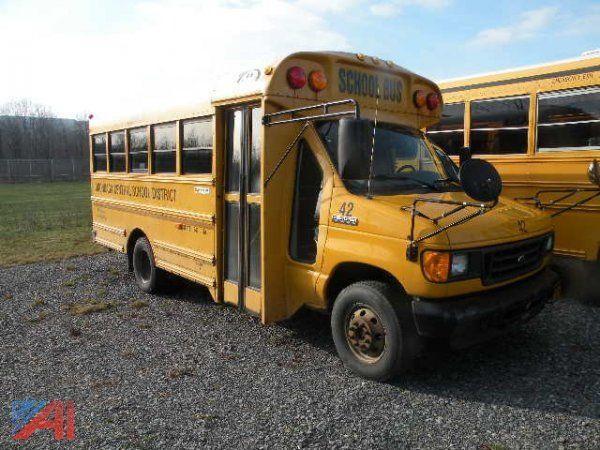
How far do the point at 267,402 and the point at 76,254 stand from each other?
25.2 ft

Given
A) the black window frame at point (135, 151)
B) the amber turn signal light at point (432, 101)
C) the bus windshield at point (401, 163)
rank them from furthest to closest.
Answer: the black window frame at point (135, 151) < the amber turn signal light at point (432, 101) < the bus windshield at point (401, 163)

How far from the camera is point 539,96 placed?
6.36 meters

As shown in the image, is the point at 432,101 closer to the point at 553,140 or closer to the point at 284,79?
the point at 553,140

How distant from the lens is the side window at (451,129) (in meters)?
7.25

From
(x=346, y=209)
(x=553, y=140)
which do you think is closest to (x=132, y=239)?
(x=346, y=209)

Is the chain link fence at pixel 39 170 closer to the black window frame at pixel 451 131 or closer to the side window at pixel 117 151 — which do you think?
the side window at pixel 117 151

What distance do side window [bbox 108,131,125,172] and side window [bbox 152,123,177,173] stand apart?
43.3 inches

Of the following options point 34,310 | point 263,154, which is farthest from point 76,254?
point 263,154

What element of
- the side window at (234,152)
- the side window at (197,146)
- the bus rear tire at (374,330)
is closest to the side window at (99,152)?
the side window at (197,146)

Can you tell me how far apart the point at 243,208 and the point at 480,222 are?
2.27 metres

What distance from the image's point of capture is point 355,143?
3834 millimetres

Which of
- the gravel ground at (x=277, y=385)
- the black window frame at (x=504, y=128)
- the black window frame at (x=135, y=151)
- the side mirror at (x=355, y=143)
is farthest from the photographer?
the black window frame at (x=135, y=151)

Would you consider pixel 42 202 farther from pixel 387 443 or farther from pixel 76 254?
pixel 387 443

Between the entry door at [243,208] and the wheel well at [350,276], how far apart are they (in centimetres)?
75
